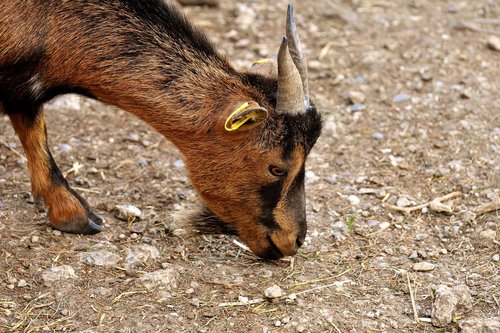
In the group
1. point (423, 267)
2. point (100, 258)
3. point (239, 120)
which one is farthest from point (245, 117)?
point (423, 267)

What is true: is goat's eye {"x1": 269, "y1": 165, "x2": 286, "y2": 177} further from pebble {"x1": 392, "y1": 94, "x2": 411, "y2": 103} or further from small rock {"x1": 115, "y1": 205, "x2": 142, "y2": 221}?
pebble {"x1": 392, "y1": 94, "x2": 411, "y2": 103}

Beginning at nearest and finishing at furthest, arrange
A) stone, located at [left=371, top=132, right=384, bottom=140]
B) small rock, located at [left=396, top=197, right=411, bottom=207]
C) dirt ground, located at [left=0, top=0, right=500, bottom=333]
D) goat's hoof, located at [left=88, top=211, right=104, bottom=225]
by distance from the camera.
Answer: dirt ground, located at [left=0, top=0, right=500, bottom=333]
goat's hoof, located at [left=88, top=211, right=104, bottom=225]
small rock, located at [left=396, top=197, right=411, bottom=207]
stone, located at [left=371, top=132, right=384, bottom=140]

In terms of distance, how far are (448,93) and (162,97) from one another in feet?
13.2

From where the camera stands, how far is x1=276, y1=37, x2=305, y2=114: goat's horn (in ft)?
18.4

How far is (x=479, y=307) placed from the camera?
19.7 feet

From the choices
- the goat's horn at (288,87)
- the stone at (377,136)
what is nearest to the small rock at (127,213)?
the goat's horn at (288,87)

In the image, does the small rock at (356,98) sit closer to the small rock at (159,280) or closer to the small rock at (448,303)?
the small rock at (448,303)

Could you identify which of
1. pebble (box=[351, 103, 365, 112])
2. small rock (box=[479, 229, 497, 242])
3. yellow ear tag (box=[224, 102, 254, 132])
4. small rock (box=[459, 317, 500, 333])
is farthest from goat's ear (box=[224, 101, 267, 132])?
pebble (box=[351, 103, 365, 112])

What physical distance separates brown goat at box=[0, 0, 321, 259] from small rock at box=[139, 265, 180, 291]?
23.6 inches

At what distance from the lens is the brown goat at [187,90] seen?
233 inches

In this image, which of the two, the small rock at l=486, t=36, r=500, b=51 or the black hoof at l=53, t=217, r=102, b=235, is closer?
the black hoof at l=53, t=217, r=102, b=235

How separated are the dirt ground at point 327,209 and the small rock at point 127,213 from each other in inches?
3.1

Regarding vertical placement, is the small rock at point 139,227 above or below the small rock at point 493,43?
above

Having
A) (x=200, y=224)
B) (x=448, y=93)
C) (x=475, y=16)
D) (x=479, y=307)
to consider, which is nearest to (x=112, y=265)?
(x=200, y=224)
